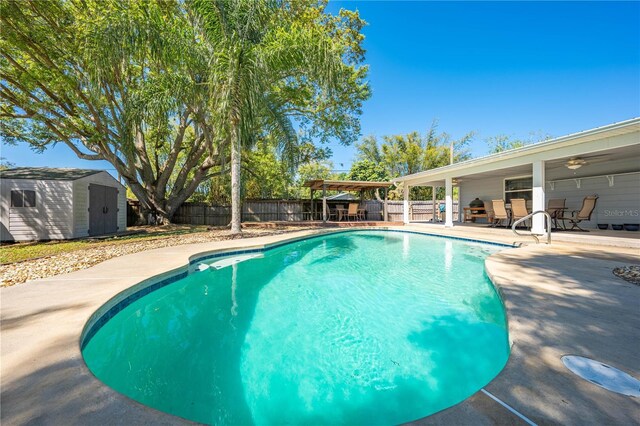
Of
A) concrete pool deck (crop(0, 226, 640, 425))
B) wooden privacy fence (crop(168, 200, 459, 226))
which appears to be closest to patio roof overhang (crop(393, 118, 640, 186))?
concrete pool deck (crop(0, 226, 640, 425))

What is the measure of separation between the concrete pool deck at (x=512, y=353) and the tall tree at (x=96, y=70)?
6108mm

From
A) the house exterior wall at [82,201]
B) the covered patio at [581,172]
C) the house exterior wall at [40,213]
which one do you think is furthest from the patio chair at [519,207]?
the house exterior wall at [40,213]

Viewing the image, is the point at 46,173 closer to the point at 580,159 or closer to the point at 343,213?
the point at 343,213

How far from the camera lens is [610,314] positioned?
245 centimetres

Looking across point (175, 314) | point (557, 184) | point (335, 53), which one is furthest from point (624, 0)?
point (175, 314)

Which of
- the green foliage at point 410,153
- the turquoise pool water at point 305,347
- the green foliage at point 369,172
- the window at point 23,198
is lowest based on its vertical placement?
the turquoise pool water at point 305,347

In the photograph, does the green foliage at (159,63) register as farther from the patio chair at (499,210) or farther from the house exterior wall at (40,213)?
the patio chair at (499,210)

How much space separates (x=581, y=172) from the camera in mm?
9039

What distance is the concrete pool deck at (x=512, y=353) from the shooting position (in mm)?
1297

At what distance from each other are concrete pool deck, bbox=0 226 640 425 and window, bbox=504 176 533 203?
27.3ft

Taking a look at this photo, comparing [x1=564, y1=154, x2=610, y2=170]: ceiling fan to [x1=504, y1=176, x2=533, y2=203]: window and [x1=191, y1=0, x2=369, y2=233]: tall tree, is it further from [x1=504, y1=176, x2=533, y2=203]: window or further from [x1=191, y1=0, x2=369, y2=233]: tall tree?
[x1=191, y1=0, x2=369, y2=233]: tall tree

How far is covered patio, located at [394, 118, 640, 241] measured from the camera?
6.12 m

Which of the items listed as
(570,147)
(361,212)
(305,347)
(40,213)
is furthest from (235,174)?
(361,212)

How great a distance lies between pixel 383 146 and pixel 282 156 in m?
18.8
